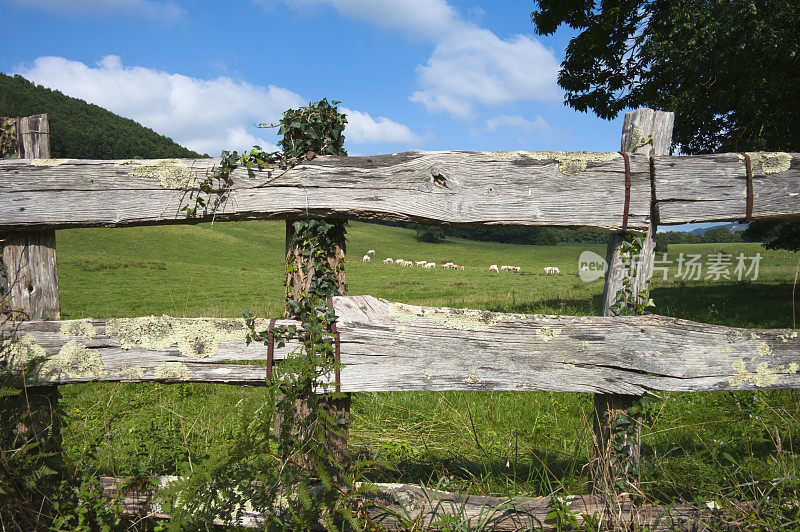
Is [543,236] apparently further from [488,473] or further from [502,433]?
[488,473]

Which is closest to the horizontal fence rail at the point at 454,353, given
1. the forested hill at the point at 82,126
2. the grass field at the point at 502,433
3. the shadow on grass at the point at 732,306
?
the grass field at the point at 502,433

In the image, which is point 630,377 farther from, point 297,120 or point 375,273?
point 375,273

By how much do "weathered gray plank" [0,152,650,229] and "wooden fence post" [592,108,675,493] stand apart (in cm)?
16

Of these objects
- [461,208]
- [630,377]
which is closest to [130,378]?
[461,208]

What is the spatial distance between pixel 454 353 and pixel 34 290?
8.76 ft

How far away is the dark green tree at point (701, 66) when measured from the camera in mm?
8465

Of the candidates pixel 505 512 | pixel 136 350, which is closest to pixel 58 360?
pixel 136 350

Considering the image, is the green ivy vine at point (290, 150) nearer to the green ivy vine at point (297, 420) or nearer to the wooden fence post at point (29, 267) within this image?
the green ivy vine at point (297, 420)

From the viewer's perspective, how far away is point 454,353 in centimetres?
272

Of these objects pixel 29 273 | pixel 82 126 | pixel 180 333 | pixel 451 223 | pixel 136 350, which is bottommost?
pixel 136 350

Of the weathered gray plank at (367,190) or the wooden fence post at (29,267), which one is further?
the wooden fence post at (29,267)

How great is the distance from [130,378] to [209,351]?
0.52 meters

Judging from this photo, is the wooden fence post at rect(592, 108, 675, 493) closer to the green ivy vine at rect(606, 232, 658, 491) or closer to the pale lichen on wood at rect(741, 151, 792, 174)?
the green ivy vine at rect(606, 232, 658, 491)

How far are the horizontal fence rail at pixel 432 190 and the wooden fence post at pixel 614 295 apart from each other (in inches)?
6.0
